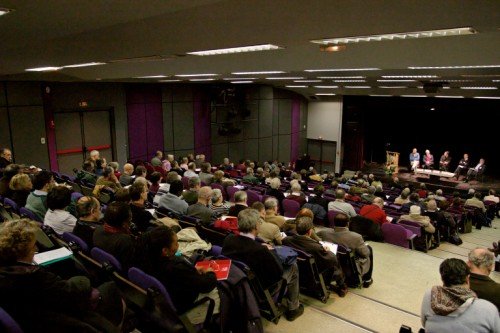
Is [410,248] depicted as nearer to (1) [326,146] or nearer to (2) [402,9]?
(2) [402,9]

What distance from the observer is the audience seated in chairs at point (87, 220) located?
3.70 meters

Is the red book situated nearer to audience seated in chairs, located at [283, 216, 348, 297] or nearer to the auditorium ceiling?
audience seated in chairs, located at [283, 216, 348, 297]

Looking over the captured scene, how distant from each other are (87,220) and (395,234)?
493cm

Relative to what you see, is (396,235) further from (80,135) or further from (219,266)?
(80,135)

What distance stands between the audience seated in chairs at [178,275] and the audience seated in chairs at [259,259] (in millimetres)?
560

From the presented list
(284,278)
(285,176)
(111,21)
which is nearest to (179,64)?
(111,21)

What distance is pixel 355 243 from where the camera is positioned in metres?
4.53

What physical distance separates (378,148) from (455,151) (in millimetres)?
4054

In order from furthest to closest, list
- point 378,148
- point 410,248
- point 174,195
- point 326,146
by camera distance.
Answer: point 378,148 → point 326,146 → point 410,248 → point 174,195

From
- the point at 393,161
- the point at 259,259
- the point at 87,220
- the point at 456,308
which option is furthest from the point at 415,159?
the point at 87,220

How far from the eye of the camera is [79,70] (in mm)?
8797

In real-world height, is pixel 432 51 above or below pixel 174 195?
above

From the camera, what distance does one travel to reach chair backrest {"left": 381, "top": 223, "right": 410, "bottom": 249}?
6.17 meters

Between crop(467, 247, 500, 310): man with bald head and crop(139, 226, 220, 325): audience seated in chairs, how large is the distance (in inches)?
83.0
